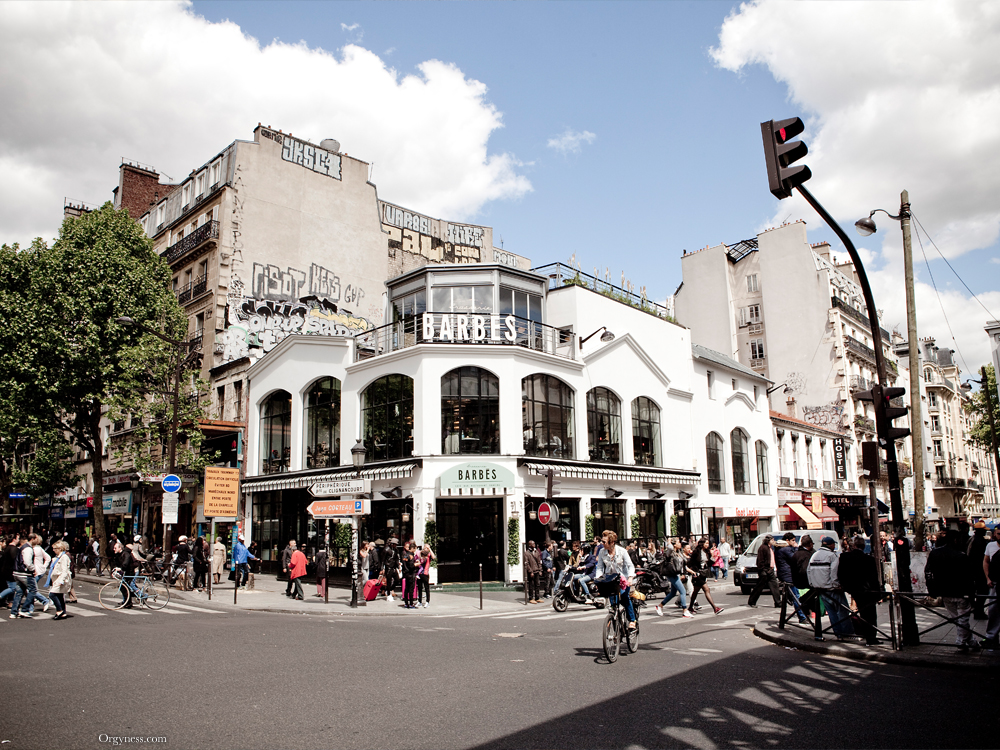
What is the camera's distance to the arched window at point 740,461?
37406mm

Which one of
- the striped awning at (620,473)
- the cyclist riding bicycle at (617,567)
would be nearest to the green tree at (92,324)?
the striped awning at (620,473)

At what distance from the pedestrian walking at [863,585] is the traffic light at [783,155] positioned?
5.72 meters

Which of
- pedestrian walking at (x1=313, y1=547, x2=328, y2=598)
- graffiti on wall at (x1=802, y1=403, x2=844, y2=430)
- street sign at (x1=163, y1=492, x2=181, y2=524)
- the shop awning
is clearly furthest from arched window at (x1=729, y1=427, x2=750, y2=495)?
street sign at (x1=163, y1=492, x2=181, y2=524)

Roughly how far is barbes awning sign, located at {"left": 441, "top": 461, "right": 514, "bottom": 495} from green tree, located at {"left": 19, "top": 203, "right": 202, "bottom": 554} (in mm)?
14205

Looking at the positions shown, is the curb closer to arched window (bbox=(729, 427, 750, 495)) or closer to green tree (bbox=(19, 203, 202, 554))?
Result: green tree (bbox=(19, 203, 202, 554))

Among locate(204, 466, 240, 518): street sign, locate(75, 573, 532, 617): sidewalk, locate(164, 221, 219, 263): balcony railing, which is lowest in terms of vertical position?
locate(75, 573, 532, 617): sidewalk

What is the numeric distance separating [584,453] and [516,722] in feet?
69.1

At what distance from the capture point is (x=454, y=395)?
24594 mm

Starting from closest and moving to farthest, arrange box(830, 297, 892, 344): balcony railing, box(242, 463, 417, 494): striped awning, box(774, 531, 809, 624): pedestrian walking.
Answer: box(774, 531, 809, 624): pedestrian walking < box(242, 463, 417, 494): striped awning < box(830, 297, 892, 344): balcony railing

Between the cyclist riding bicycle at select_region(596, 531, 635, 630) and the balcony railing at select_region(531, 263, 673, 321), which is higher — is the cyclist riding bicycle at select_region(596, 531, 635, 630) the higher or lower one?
the lower one

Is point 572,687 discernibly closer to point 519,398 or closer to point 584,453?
point 519,398

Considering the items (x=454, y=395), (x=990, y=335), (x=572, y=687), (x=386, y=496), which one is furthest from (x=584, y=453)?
(x=572, y=687)

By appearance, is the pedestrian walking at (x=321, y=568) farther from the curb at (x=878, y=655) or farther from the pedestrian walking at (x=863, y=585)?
the pedestrian walking at (x=863, y=585)

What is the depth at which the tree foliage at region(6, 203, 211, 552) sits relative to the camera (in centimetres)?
2897
